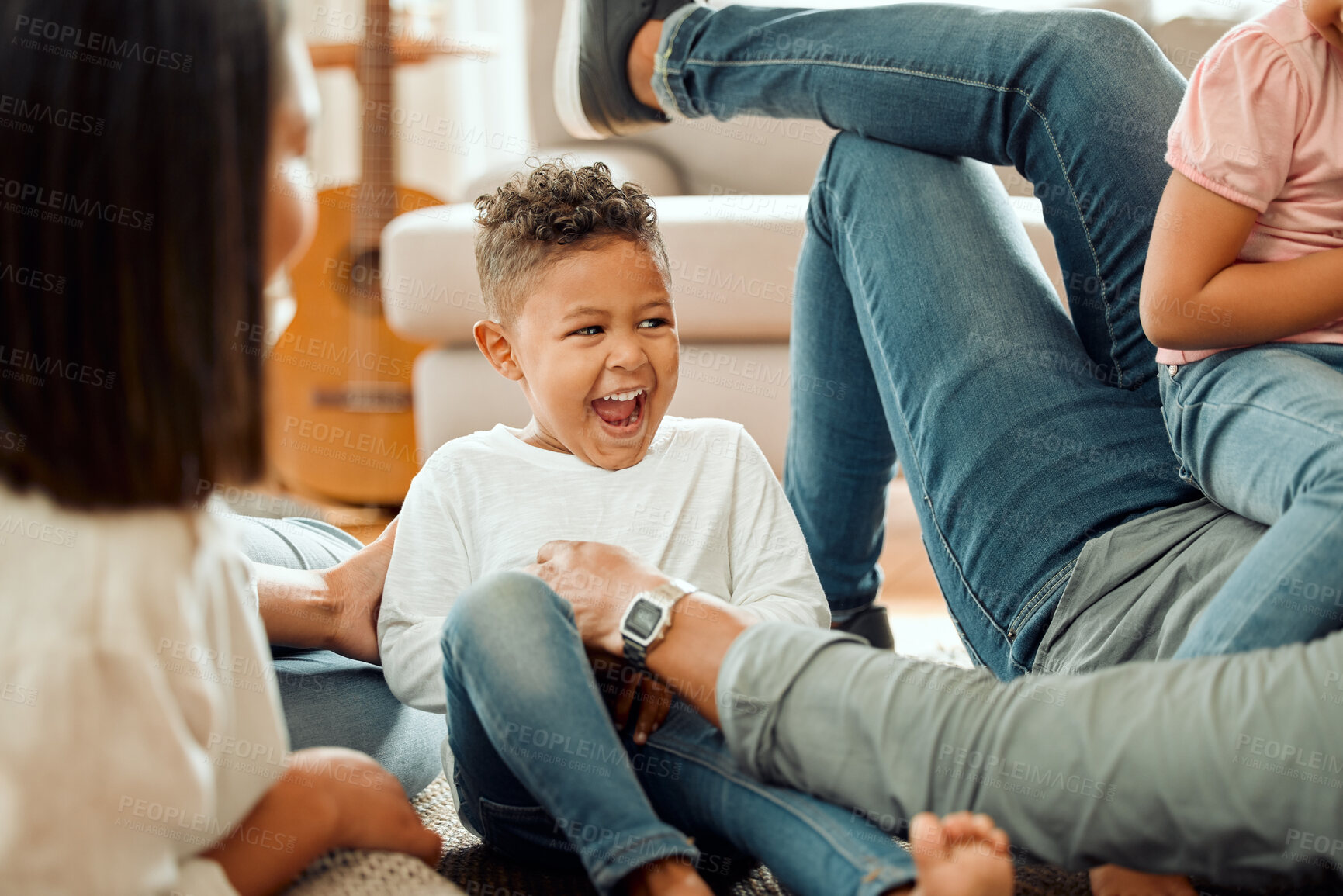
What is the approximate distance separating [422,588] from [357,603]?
0.08m

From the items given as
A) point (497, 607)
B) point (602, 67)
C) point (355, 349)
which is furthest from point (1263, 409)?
point (355, 349)

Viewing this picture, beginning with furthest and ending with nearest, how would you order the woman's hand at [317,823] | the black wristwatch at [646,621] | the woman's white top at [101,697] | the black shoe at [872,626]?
the black shoe at [872,626], the black wristwatch at [646,621], the woman's hand at [317,823], the woman's white top at [101,697]

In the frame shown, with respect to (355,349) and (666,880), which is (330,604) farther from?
(355,349)

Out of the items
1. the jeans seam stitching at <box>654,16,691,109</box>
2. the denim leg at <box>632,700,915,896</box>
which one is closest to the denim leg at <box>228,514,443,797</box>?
the denim leg at <box>632,700,915,896</box>

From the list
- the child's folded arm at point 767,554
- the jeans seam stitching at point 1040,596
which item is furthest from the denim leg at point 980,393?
the child's folded arm at point 767,554

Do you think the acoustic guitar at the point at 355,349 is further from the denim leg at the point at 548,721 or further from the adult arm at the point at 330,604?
the denim leg at the point at 548,721

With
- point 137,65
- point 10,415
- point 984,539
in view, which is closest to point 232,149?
point 137,65

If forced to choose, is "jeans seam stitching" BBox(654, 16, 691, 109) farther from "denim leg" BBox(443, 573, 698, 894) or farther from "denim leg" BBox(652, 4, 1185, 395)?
"denim leg" BBox(443, 573, 698, 894)

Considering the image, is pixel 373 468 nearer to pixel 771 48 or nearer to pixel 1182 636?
pixel 771 48

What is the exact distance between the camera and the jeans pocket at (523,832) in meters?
0.75

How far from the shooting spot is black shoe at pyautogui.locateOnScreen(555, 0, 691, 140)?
1.15m

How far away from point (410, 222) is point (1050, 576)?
1.20 metres

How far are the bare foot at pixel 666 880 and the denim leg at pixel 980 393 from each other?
35cm

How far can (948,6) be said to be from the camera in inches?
40.1
